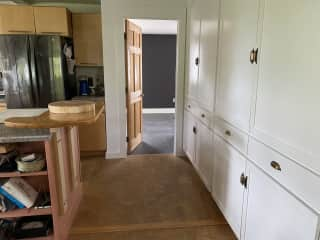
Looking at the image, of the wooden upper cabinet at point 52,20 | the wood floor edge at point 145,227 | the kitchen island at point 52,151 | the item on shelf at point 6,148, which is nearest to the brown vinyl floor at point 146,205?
the wood floor edge at point 145,227

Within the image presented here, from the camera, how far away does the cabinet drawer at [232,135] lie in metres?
1.76

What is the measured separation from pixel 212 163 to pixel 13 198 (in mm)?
1762

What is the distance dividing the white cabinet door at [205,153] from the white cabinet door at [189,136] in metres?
0.20

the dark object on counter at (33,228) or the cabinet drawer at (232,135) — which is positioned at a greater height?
the cabinet drawer at (232,135)

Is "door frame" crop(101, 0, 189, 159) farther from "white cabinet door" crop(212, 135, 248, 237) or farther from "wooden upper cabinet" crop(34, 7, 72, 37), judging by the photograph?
"white cabinet door" crop(212, 135, 248, 237)

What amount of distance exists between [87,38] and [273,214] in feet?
11.0

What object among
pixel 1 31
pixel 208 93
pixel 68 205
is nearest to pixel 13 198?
pixel 68 205

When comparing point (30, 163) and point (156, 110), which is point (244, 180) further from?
point (156, 110)

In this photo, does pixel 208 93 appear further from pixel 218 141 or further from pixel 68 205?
pixel 68 205

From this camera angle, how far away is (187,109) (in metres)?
3.54

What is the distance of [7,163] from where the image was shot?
5.68 feet

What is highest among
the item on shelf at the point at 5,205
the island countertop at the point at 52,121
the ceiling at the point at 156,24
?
the ceiling at the point at 156,24

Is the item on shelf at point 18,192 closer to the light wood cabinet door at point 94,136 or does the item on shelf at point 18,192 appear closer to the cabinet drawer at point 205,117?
the cabinet drawer at point 205,117

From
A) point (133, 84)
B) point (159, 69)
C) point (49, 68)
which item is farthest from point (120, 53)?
point (159, 69)
